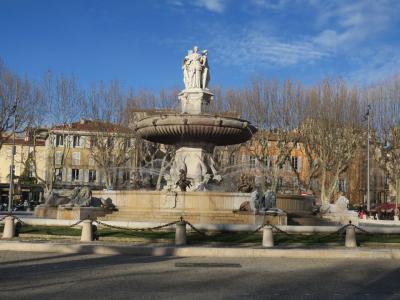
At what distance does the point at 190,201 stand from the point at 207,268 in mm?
9104

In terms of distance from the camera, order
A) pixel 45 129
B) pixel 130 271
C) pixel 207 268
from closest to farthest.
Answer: pixel 130 271, pixel 207 268, pixel 45 129

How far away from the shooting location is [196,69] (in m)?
26.7

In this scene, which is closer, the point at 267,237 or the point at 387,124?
the point at 267,237

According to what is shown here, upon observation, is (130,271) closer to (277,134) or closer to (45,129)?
(277,134)

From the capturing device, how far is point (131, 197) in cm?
2255

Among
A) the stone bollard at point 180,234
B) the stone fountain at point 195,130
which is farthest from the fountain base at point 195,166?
the stone bollard at point 180,234

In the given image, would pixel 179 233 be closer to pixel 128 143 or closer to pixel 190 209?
pixel 190 209

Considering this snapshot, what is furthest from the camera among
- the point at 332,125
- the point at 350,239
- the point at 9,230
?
the point at 332,125

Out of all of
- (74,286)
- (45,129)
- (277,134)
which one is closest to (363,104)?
(277,134)

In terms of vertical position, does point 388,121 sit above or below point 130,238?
above

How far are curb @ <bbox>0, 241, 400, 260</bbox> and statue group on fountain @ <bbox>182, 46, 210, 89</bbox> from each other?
13555mm

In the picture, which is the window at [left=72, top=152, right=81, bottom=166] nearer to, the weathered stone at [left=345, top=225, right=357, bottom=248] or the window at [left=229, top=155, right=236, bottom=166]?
the window at [left=229, top=155, right=236, bottom=166]

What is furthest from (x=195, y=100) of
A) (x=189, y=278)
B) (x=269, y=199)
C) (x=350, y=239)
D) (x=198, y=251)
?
(x=189, y=278)

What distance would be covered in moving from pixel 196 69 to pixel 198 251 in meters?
13.8
